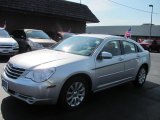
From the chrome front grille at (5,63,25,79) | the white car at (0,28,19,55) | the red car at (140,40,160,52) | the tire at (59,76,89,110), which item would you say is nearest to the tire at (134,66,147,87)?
the tire at (59,76,89,110)

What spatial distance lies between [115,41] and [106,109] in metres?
2.01

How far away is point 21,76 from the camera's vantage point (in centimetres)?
545

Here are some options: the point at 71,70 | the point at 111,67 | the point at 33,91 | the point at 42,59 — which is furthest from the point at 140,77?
the point at 33,91

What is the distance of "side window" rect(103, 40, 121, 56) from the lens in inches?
Result: 274

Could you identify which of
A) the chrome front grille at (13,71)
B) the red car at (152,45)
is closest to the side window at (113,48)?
the chrome front grille at (13,71)

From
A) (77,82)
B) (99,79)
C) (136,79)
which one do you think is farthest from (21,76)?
(136,79)

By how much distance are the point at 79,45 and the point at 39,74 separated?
190 centimetres

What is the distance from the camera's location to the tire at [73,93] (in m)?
5.65

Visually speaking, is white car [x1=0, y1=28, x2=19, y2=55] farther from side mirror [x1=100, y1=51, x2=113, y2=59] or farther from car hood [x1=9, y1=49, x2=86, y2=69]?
side mirror [x1=100, y1=51, x2=113, y2=59]

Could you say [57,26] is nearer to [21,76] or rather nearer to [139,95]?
[139,95]

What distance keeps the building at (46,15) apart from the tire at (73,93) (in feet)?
56.6

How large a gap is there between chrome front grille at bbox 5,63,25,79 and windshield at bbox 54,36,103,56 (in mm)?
1548

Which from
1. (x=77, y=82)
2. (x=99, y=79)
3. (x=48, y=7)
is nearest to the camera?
(x=77, y=82)

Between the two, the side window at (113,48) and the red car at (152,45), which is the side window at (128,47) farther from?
the red car at (152,45)
